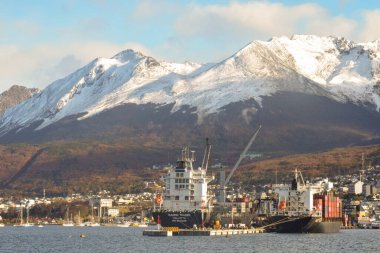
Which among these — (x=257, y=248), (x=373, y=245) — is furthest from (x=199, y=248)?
(x=373, y=245)

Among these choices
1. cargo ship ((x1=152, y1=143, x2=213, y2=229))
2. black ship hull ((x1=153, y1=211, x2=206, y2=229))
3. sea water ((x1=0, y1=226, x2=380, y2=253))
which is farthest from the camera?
cargo ship ((x1=152, y1=143, x2=213, y2=229))

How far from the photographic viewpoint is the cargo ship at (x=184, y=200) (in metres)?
192

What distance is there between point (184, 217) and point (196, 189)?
580 centimetres

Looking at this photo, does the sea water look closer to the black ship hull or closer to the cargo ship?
the black ship hull

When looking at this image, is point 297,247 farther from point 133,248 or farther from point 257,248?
point 133,248

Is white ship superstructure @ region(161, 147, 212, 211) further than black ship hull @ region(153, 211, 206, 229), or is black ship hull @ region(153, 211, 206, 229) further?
white ship superstructure @ region(161, 147, 212, 211)

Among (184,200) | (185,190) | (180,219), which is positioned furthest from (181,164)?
(180,219)

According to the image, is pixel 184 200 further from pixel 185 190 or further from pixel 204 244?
pixel 204 244

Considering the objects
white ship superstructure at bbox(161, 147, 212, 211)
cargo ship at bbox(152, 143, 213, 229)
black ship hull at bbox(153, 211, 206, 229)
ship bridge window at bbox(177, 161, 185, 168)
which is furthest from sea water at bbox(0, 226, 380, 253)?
ship bridge window at bbox(177, 161, 185, 168)

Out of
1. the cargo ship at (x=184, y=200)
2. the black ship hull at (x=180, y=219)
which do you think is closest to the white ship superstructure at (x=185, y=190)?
the cargo ship at (x=184, y=200)

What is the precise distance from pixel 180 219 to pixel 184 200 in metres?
3.68

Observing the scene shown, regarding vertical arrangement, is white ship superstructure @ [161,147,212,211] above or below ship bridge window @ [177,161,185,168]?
below

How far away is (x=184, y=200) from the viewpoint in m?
192

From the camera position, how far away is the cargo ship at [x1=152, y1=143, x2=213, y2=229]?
19150 cm
